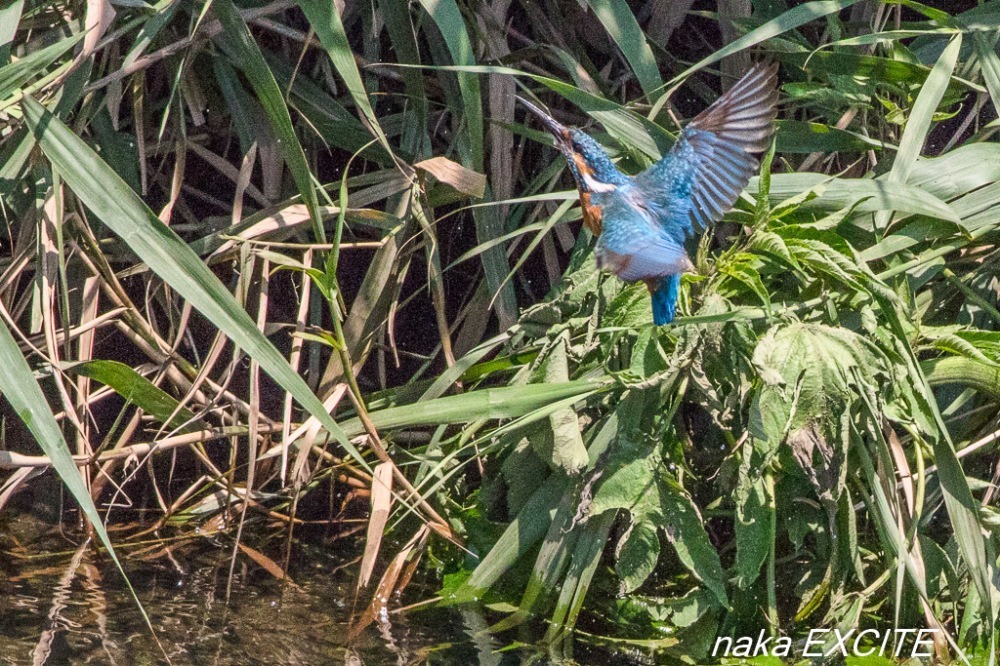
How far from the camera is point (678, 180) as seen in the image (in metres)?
2.16

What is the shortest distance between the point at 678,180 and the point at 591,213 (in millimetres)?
177

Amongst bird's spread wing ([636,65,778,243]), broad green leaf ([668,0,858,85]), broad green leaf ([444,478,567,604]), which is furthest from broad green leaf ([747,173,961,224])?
broad green leaf ([444,478,567,604])

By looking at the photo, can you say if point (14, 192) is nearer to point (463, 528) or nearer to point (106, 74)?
point (106, 74)

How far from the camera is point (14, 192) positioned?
7.89 ft

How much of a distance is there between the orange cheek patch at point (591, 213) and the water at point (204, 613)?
803mm

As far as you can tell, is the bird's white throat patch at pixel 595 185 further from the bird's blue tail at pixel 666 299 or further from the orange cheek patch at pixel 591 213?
the bird's blue tail at pixel 666 299

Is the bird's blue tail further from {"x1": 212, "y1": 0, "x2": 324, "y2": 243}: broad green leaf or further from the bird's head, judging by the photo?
{"x1": 212, "y1": 0, "x2": 324, "y2": 243}: broad green leaf

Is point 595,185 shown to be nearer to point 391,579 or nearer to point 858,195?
point 858,195

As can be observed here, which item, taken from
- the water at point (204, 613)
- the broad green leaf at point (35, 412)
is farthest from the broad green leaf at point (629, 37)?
the broad green leaf at point (35, 412)

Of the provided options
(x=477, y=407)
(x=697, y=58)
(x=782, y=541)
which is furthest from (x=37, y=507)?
(x=697, y=58)

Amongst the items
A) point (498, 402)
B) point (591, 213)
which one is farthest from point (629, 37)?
point (498, 402)

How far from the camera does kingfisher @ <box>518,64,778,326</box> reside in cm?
200

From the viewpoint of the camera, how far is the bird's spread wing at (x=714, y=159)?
2057 millimetres

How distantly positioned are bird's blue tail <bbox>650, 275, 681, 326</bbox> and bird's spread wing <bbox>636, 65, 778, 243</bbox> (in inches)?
9.5
